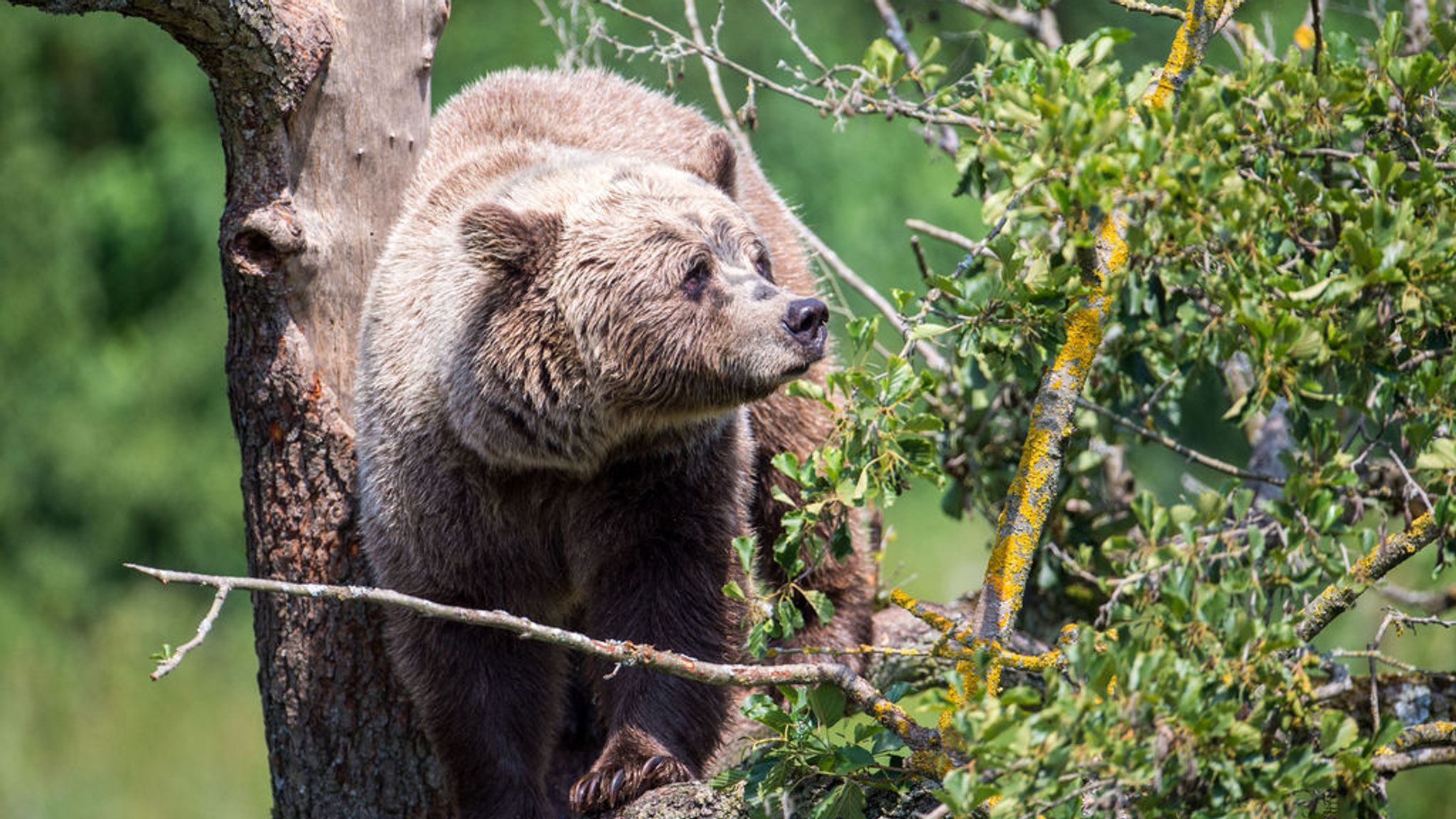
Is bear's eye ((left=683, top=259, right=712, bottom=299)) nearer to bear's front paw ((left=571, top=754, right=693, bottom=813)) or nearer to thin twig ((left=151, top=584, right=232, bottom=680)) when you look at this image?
bear's front paw ((left=571, top=754, right=693, bottom=813))

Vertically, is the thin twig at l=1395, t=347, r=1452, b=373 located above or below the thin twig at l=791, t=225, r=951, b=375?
below

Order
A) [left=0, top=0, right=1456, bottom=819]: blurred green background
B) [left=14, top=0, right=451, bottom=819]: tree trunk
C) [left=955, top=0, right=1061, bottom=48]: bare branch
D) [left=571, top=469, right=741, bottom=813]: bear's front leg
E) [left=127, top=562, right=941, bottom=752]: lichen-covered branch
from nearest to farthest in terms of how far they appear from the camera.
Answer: [left=127, top=562, right=941, bottom=752]: lichen-covered branch < [left=571, top=469, right=741, bottom=813]: bear's front leg < [left=14, top=0, right=451, bottom=819]: tree trunk < [left=955, top=0, right=1061, bottom=48]: bare branch < [left=0, top=0, right=1456, bottom=819]: blurred green background

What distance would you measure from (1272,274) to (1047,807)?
0.98 m

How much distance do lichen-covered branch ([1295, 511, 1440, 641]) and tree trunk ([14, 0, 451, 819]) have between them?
2594mm

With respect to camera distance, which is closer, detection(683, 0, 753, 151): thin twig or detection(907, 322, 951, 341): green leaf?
detection(907, 322, 951, 341): green leaf

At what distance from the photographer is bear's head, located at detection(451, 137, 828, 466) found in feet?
12.3

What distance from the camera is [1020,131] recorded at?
9.70ft

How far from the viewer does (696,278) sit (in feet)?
12.5

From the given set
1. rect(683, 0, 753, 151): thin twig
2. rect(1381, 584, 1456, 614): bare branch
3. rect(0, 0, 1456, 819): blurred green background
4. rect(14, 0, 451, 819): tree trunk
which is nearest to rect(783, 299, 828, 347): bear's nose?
rect(683, 0, 753, 151): thin twig

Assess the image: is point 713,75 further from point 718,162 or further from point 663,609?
point 663,609

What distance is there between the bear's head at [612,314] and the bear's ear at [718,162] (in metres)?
0.33

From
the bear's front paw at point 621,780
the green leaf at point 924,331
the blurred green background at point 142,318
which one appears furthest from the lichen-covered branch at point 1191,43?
the blurred green background at point 142,318

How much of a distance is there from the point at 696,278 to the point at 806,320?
1.24 ft

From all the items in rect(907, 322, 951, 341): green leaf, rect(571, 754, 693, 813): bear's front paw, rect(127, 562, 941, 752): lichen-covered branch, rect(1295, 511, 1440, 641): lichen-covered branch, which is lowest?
rect(571, 754, 693, 813): bear's front paw
